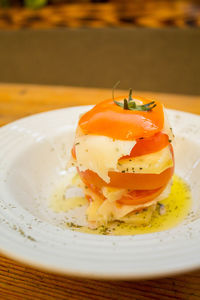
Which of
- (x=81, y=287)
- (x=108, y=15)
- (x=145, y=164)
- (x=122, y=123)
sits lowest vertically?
(x=81, y=287)

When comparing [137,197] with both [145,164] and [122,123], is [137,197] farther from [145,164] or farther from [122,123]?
[122,123]

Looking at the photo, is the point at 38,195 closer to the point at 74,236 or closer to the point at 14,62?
the point at 74,236

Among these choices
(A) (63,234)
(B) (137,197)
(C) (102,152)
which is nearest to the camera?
(A) (63,234)

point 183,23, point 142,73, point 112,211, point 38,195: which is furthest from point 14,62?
point 112,211

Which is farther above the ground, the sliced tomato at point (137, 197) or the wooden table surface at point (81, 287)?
the sliced tomato at point (137, 197)

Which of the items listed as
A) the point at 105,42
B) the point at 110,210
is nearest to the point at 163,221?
the point at 110,210

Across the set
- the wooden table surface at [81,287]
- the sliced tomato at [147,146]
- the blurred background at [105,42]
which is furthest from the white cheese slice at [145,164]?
the blurred background at [105,42]

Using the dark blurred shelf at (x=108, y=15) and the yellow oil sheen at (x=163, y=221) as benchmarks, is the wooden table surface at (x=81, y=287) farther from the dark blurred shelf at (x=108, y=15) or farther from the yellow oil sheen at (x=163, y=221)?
the dark blurred shelf at (x=108, y=15)

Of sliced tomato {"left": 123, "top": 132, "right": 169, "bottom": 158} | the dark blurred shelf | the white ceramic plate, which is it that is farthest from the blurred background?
sliced tomato {"left": 123, "top": 132, "right": 169, "bottom": 158}
